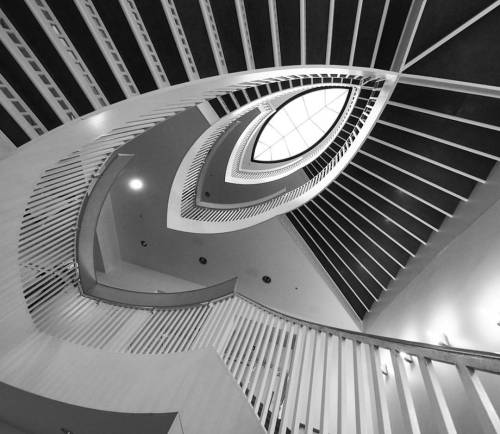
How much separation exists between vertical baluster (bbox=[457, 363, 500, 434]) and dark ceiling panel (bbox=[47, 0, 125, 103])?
346 cm

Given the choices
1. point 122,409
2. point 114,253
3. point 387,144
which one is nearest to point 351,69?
point 387,144

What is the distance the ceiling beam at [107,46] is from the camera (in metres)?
2.62

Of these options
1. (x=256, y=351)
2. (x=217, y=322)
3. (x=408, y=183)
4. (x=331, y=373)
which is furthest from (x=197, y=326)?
(x=408, y=183)

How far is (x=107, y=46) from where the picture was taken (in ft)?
9.46

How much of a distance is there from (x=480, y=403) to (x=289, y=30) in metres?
4.35

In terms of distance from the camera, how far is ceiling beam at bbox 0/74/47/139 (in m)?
2.55

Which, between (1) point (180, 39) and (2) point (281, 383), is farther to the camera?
(1) point (180, 39)

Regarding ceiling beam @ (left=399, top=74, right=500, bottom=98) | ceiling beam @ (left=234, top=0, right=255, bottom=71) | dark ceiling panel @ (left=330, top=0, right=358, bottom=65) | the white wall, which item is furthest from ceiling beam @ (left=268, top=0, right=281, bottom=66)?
the white wall

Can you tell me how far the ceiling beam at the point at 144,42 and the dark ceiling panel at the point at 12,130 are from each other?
4.40 ft

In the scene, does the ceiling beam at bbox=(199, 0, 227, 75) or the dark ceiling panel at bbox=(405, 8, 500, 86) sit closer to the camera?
the ceiling beam at bbox=(199, 0, 227, 75)

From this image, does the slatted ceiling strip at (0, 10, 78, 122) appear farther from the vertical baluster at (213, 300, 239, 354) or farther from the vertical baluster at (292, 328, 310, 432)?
the vertical baluster at (292, 328, 310, 432)

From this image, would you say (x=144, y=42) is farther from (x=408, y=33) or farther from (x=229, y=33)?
(x=408, y=33)

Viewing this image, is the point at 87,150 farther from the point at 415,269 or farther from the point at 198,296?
the point at 415,269

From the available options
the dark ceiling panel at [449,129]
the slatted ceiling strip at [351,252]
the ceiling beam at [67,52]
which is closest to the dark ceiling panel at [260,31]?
the ceiling beam at [67,52]
